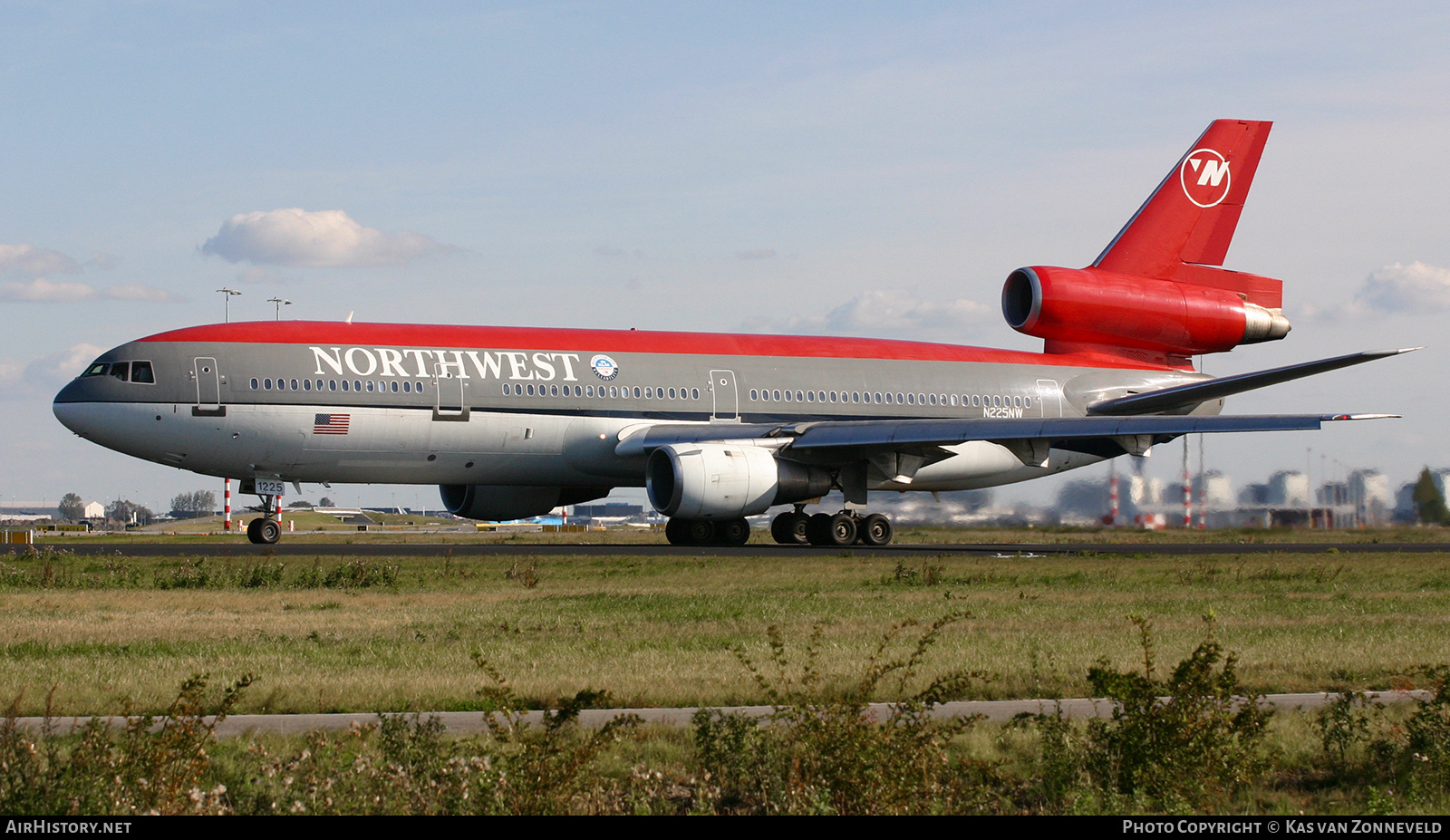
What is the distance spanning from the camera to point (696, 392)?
3155cm

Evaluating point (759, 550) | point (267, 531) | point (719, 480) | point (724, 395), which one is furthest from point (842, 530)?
point (267, 531)

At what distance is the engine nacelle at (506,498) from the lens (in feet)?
104

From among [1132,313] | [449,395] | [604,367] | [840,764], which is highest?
[1132,313]

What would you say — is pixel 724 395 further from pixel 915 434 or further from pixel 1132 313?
pixel 1132 313

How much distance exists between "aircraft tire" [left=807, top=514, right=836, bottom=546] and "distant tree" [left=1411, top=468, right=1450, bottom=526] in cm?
1623

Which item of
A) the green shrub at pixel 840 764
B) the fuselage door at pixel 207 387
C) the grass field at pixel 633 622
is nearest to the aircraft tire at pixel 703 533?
the grass field at pixel 633 622

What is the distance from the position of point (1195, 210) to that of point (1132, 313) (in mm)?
3642

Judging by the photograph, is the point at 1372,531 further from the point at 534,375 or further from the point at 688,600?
the point at 688,600

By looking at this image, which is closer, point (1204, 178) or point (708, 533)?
point (708, 533)

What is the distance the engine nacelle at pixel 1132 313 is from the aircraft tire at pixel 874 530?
7452mm

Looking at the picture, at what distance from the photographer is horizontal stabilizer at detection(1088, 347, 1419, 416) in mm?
29609

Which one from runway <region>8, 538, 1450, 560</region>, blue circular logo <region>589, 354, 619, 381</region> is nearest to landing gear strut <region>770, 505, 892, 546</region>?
runway <region>8, 538, 1450, 560</region>

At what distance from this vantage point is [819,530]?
31.5 meters
